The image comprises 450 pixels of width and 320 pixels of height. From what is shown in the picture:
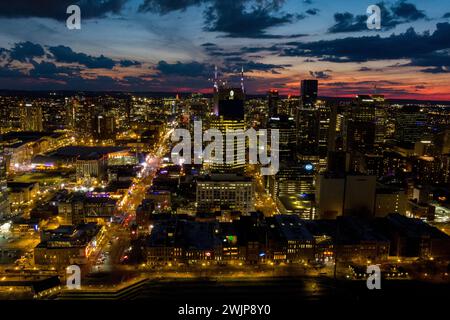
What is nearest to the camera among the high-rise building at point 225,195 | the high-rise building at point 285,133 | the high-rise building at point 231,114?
the high-rise building at point 225,195

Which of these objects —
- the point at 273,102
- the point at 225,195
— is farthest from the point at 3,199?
the point at 273,102

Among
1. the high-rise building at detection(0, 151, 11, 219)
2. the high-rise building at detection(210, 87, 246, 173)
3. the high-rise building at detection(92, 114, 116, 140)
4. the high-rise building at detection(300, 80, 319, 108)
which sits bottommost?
the high-rise building at detection(0, 151, 11, 219)

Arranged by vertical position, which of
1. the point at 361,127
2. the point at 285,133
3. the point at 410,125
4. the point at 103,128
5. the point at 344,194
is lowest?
the point at 344,194

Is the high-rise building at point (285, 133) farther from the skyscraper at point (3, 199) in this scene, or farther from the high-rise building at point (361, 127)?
the skyscraper at point (3, 199)

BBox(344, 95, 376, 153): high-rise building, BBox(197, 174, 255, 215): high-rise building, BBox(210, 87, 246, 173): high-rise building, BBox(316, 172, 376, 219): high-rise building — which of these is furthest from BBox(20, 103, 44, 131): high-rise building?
BBox(316, 172, 376, 219): high-rise building

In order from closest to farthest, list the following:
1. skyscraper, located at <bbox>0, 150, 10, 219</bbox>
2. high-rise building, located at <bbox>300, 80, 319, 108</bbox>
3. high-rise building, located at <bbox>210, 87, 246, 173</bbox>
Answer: skyscraper, located at <bbox>0, 150, 10, 219</bbox>, high-rise building, located at <bbox>210, 87, 246, 173</bbox>, high-rise building, located at <bbox>300, 80, 319, 108</bbox>

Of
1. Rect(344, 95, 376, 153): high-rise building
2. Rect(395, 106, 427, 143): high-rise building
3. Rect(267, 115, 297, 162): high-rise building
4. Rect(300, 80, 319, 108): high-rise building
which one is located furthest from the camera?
Rect(300, 80, 319, 108): high-rise building

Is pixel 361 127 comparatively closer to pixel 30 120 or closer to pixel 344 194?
pixel 344 194

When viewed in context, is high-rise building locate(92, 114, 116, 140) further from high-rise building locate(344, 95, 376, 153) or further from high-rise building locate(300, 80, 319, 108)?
high-rise building locate(344, 95, 376, 153)

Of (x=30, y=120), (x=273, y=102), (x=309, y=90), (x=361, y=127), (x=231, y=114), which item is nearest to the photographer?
(x=231, y=114)

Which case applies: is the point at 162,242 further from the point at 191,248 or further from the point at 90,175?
the point at 90,175

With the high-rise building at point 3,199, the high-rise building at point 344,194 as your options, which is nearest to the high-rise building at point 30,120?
the high-rise building at point 3,199
